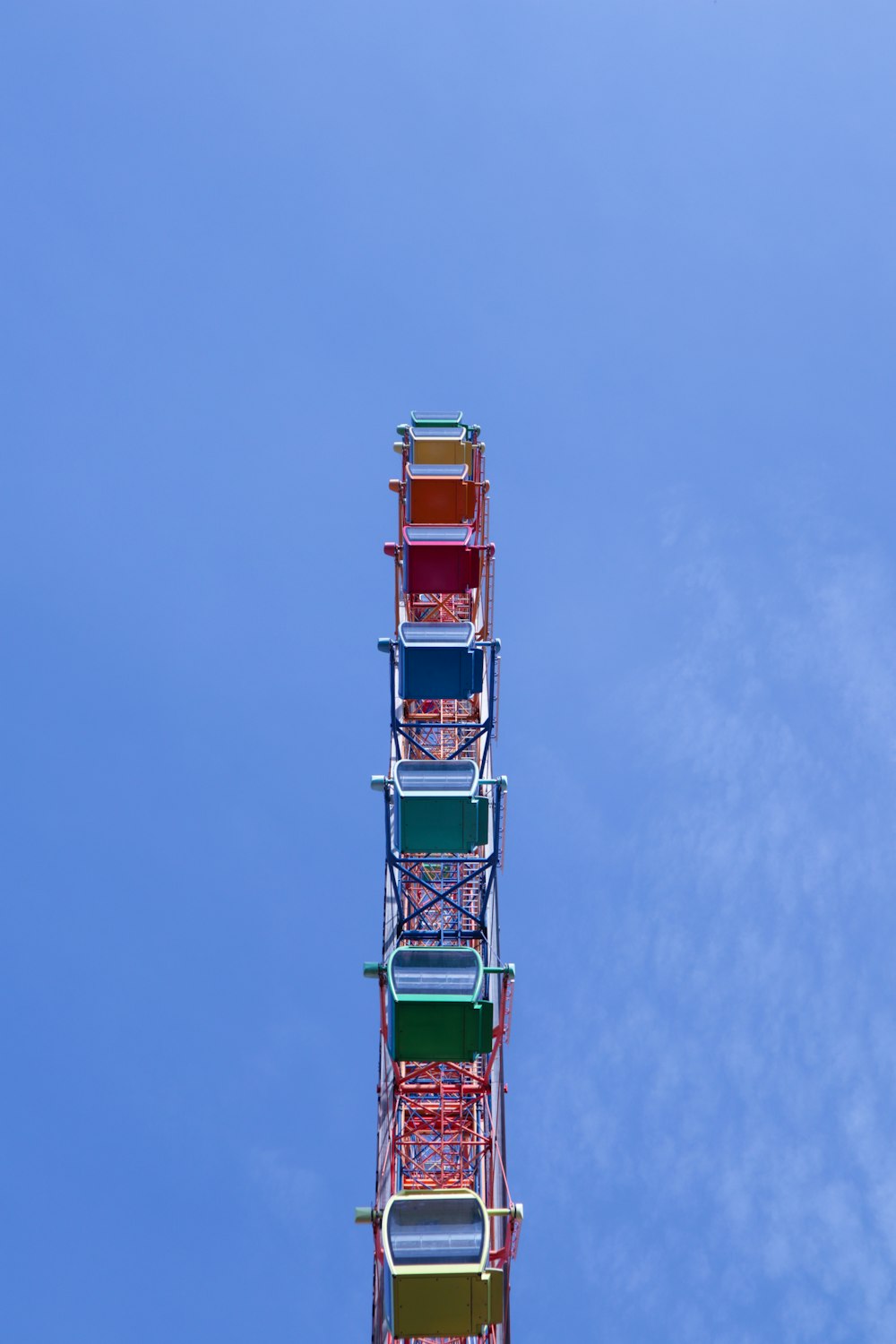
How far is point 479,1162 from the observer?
91.9 feet

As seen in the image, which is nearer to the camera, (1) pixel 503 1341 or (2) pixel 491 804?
(1) pixel 503 1341

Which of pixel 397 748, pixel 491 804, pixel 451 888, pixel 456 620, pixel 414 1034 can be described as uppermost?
pixel 456 620

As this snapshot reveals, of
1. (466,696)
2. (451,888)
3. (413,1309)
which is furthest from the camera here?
(466,696)

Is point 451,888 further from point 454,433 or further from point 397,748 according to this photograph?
point 454,433

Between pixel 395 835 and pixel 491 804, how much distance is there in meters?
2.69

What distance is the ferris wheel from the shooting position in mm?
24172

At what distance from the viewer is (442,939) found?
1165 inches

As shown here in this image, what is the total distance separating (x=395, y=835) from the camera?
2947 cm

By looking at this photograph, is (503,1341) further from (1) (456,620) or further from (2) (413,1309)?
(1) (456,620)

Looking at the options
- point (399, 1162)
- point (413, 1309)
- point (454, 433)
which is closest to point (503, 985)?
point (399, 1162)

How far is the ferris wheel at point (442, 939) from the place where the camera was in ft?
79.3

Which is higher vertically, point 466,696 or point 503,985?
point 466,696

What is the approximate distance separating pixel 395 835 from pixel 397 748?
12.5 ft

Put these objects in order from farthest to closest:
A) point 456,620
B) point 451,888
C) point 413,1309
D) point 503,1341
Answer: point 456,620, point 451,888, point 503,1341, point 413,1309
